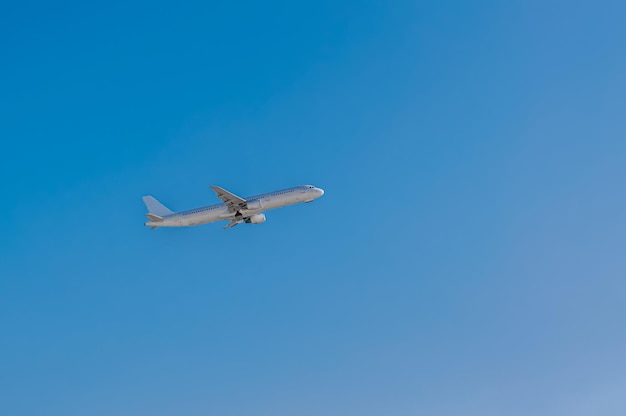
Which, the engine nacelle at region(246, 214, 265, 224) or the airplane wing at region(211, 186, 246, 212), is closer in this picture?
the airplane wing at region(211, 186, 246, 212)

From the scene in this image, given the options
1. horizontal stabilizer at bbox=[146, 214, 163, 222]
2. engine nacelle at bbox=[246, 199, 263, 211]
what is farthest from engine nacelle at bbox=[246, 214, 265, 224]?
horizontal stabilizer at bbox=[146, 214, 163, 222]

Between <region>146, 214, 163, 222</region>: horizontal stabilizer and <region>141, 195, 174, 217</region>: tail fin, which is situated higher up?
<region>141, 195, 174, 217</region>: tail fin

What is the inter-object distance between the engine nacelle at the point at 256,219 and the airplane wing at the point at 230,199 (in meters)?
4.36

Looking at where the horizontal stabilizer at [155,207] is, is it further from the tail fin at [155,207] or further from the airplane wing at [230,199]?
the airplane wing at [230,199]

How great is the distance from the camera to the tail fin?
18048 centimetres

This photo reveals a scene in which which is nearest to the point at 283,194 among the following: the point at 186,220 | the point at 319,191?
the point at 319,191

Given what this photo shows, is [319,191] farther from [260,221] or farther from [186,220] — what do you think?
[186,220]

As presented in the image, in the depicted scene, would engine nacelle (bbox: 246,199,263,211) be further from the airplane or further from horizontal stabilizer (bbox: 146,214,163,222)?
horizontal stabilizer (bbox: 146,214,163,222)

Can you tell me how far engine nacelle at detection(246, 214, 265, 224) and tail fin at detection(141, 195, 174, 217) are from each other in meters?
25.6

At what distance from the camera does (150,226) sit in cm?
16412

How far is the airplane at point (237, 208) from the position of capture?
159m

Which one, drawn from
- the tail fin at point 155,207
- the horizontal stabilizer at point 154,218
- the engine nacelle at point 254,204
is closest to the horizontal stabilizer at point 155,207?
the tail fin at point 155,207

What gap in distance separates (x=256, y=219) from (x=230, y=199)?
25.2 ft

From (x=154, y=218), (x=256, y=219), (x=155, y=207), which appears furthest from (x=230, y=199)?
(x=155, y=207)
